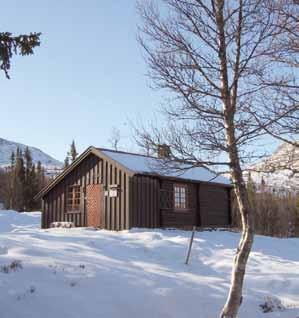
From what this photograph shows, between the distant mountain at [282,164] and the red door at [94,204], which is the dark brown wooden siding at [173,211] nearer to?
the red door at [94,204]

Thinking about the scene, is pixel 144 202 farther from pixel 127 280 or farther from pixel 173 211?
pixel 127 280

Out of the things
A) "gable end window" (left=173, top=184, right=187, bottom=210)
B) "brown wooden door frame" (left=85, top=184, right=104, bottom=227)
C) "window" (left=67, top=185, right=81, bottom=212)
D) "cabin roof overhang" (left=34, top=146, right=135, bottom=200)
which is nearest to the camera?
"cabin roof overhang" (left=34, top=146, right=135, bottom=200)

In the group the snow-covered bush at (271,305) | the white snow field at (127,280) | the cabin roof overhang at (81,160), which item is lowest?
the snow-covered bush at (271,305)

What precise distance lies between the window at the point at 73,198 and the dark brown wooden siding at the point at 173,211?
4.00 metres

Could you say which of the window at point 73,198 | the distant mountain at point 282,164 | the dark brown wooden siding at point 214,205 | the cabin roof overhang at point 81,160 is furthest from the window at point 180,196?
the distant mountain at point 282,164

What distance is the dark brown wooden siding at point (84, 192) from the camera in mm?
19875

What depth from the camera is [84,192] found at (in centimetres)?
2175

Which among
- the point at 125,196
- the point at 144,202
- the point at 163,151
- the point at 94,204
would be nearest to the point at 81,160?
the point at 94,204

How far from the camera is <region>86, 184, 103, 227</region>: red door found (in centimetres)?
2077

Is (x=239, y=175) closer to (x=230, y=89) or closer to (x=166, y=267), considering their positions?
(x=230, y=89)

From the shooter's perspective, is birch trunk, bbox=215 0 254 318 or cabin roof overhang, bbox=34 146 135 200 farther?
cabin roof overhang, bbox=34 146 135 200

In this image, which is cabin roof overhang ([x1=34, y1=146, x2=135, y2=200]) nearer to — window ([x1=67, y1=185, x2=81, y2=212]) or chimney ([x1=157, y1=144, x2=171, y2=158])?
window ([x1=67, y1=185, x2=81, y2=212])

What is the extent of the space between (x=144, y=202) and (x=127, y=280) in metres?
10.4

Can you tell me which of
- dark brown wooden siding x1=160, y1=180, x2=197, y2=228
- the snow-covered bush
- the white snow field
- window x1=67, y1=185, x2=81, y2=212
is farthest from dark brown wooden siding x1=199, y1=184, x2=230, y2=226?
the snow-covered bush
